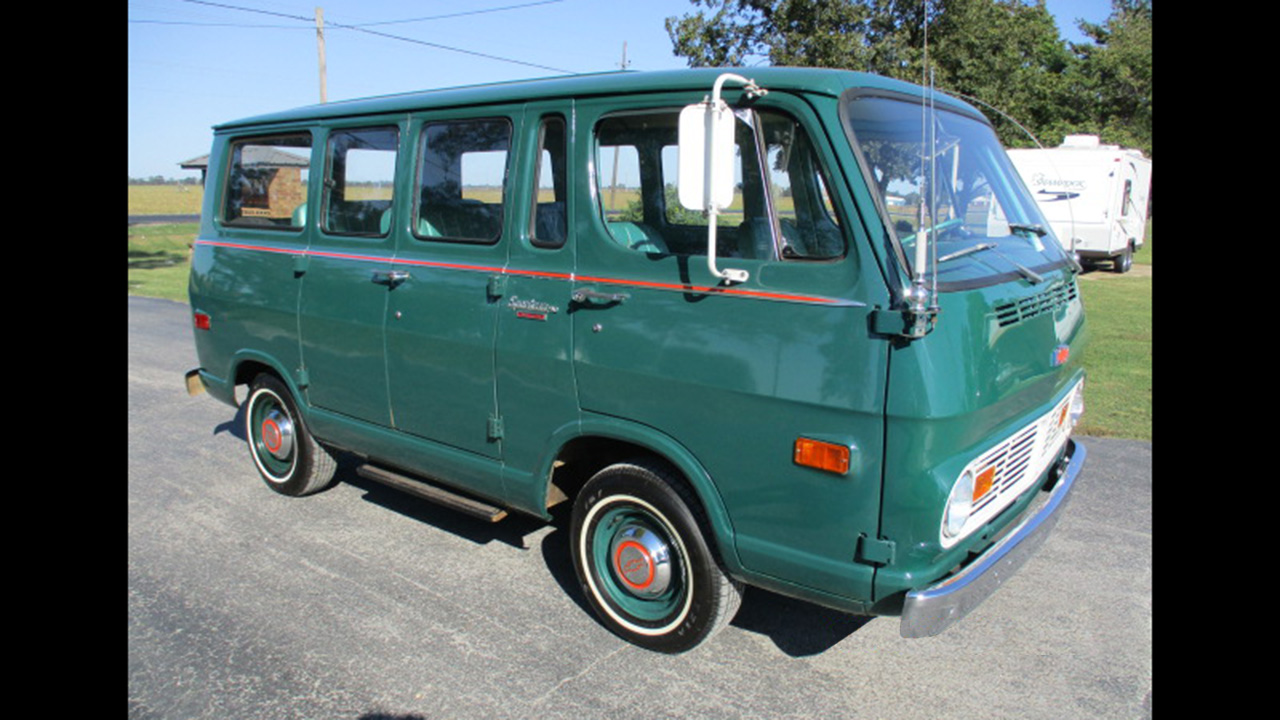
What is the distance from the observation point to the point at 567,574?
14.2 ft

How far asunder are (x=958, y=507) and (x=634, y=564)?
4.46 ft

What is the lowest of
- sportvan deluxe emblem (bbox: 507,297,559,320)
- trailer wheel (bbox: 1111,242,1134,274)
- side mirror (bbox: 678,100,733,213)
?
sportvan deluxe emblem (bbox: 507,297,559,320)

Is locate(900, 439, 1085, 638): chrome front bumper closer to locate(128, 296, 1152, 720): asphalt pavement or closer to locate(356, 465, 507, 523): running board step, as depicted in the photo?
locate(128, 296, 1152, 720): asphalt pavement

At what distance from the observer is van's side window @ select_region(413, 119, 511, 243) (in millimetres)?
3996

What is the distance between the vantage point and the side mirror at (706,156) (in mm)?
2893

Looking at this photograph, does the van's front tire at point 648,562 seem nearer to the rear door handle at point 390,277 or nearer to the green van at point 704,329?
the green van at point 704,329

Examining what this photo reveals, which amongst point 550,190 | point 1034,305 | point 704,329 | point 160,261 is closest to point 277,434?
point 550,190

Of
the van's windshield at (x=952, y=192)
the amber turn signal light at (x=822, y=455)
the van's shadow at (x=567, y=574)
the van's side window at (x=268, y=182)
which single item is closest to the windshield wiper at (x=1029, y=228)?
the van's windshield at (x=952, y=192)

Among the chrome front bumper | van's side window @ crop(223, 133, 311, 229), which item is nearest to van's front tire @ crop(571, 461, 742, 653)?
the chrome front bumper

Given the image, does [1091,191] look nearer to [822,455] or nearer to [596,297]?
[596,297]

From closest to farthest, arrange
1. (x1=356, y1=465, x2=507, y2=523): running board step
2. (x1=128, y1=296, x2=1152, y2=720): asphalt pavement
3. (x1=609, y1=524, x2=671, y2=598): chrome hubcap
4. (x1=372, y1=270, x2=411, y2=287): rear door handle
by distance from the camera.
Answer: (x1=128, y1=296, x2=1152, y2=720): asphalt pavement, (x1=609, y1=524, x2=671, y2=598): chrome hubcap, (x1=356, y1=465, x2=507, y2=523): running board step, (x1=372, y1=270, x2=411, y2=287): rear door handle

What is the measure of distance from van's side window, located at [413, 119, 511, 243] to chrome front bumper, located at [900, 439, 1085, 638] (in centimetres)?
238
